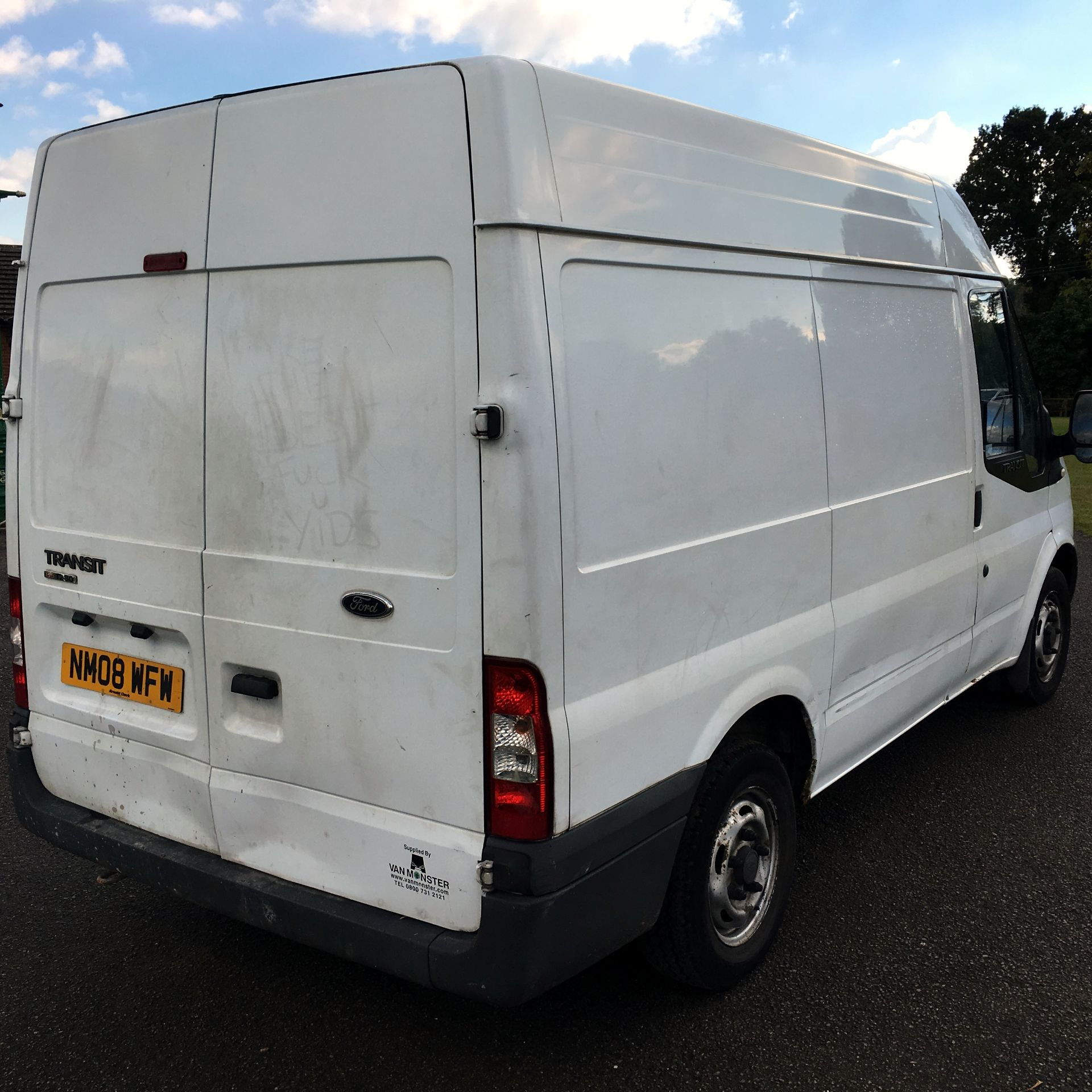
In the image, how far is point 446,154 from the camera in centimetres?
230

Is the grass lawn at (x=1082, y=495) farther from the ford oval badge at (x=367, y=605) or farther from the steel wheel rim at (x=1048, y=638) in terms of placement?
the ford oval badge at (x=367, y=605)

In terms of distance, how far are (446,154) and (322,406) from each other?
0.67 m

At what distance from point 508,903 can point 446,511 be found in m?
0.92

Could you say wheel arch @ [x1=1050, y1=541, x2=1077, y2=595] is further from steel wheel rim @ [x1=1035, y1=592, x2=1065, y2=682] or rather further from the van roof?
the van roof

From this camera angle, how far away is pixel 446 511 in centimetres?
238

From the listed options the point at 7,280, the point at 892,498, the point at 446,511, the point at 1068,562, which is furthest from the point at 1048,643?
the point at 7,280

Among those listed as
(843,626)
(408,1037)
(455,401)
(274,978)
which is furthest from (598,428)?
(274,978)

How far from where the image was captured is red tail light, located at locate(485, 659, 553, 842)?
7.71 feet

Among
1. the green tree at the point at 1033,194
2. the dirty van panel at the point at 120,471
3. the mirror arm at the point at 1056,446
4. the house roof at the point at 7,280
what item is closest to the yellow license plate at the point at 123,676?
the dirty van panel at the point at 120,471

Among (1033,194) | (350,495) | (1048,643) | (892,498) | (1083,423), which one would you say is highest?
(1033,194)

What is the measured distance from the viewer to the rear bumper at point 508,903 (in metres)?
2.39

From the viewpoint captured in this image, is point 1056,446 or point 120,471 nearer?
point 120,471

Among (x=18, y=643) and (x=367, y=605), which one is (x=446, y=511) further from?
(x=18, y=643)

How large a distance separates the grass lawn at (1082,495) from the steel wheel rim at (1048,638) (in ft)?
10.5
